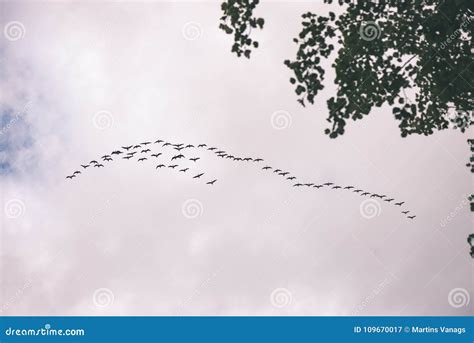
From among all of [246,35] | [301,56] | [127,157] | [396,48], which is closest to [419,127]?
[396,48]

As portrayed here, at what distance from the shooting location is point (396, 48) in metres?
Result: 11.5

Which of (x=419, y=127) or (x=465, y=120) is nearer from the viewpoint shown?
(x=419, y=127)

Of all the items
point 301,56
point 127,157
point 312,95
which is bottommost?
point 312,95

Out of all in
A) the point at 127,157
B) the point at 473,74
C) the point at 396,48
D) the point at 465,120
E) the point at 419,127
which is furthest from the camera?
the point at 127,157

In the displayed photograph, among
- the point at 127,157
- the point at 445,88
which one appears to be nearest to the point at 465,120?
the point at 445,88

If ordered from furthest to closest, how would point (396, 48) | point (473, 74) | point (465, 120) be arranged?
point (465, 120)
point (396, 48)
point (473, 74)

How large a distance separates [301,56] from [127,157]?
962 cm

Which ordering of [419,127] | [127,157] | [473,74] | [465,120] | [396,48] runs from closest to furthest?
1. [473,74]
2. [396,48]
3. [419,127]
4. [465,120]
5. [127,157]

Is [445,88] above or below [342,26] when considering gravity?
below

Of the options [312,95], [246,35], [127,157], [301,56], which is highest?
[127,157]

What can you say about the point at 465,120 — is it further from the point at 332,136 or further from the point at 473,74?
the point at 332,136

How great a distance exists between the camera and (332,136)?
11.0 meters

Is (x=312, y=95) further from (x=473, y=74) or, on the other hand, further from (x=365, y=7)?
(x=473, y=74)

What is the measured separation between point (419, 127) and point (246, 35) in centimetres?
564
